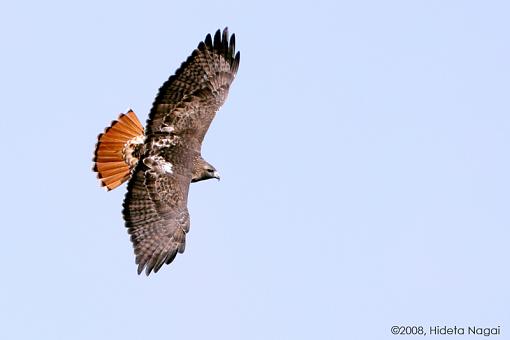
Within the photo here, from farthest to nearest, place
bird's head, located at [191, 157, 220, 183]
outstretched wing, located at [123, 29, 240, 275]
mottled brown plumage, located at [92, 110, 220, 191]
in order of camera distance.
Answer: mottled brown plumage, located at [92, 110, 220, 191] < bird's head, located at [191, 157, 220, 183] < outstretched wing, located at [123, 29, 240, 275]

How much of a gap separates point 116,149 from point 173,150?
110 cm

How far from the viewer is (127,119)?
10820 millimetres

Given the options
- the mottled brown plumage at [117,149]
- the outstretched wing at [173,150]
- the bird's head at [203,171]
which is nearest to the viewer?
the outstretched wing at [173,150]

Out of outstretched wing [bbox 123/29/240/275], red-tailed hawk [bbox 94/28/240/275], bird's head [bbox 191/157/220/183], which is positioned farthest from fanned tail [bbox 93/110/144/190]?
bird's head [bbox 191/157/220/183]

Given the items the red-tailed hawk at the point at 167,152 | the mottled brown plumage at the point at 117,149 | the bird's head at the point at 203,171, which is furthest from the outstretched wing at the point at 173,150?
the mottled brown plumage at the point at 117,149

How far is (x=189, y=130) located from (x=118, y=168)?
1.29 m

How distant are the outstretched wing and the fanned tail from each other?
53 centimetres

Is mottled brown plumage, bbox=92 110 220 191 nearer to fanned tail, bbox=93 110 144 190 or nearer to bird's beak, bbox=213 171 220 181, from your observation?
fanned tail, bbox=93 110 144 190

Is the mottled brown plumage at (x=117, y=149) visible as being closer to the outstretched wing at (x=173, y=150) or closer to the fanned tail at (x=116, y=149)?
the fanned tail at (x=116, y=149)

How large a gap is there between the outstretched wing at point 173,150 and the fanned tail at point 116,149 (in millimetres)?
531

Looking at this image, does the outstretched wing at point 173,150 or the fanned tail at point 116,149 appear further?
the fanned tail at point 116,149

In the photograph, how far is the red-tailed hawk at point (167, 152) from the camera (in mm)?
9609

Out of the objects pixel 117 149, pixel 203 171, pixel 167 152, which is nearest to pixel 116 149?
pixel 117 149

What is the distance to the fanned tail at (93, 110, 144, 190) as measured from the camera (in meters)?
10.7
